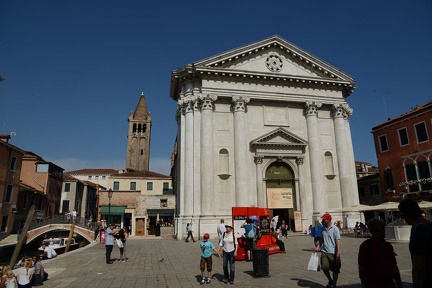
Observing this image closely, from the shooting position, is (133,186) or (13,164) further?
(133,186)

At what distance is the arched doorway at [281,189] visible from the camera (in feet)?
83.7

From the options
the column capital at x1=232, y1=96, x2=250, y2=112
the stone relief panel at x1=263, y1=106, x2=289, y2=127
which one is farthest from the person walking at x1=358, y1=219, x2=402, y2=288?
the stone relief panel at x1=263, y1=106, x2=289, y2=127

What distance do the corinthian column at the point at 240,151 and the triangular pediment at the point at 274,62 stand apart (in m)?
2.93

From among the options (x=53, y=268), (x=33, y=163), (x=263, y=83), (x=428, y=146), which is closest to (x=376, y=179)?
(x=428, y=146)

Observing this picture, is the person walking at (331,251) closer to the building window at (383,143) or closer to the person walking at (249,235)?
the person walking at (249,235)

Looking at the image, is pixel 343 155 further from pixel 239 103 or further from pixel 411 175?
pixel 239 103

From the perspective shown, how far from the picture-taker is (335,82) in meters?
28.2

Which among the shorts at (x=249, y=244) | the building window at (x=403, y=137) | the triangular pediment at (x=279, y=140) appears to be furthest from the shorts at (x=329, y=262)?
the building window at (x=403, y=137)

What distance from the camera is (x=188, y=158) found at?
24281 mm

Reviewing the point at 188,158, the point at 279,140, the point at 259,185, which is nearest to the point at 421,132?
the point at 279,140

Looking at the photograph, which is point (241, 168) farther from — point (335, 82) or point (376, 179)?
point (376, 179)

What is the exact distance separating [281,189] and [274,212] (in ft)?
8.51

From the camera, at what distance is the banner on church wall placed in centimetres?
2538

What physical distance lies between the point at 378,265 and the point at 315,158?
76.4 feet
